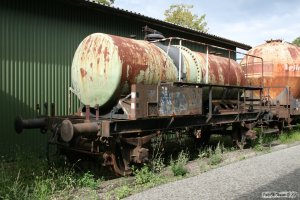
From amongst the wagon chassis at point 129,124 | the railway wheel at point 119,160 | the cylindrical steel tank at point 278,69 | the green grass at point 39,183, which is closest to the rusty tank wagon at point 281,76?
the cylindrical steel tank at point 278,69

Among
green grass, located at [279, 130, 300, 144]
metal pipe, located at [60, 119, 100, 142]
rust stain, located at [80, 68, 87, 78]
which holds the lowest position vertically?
→ green grass, located at [279, 130, 300, 144]

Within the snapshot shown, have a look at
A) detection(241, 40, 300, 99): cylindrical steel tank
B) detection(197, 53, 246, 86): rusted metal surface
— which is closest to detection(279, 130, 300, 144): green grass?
detection(241, 40, 300, 99): cylindrical steel tank

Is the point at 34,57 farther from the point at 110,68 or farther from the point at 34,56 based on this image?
the point at 110,68

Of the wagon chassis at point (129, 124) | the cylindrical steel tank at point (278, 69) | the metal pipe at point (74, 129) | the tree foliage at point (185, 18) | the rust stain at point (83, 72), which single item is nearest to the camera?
the metal pipe at point (74, 129)

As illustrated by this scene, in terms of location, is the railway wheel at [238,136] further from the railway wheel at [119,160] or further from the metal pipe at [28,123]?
the metal pipe at [28,123]

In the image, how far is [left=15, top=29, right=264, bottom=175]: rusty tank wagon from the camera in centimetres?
730

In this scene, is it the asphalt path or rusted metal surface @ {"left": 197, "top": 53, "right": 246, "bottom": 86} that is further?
rusted metal surface @ {"left": 197, "top": 53, "right": 246, "bottom": 86}

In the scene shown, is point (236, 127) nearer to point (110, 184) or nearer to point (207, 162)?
point (207, 162)

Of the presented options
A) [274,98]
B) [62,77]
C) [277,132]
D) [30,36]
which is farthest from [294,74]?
[30,36]

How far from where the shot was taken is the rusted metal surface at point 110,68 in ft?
25.0

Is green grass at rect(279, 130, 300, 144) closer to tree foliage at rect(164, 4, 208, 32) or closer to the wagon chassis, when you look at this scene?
the wagon chassis

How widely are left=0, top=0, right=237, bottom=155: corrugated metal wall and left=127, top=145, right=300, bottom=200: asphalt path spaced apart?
5224 millimetres

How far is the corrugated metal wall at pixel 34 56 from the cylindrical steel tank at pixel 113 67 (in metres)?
2.23

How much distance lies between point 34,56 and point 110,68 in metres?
3.56
